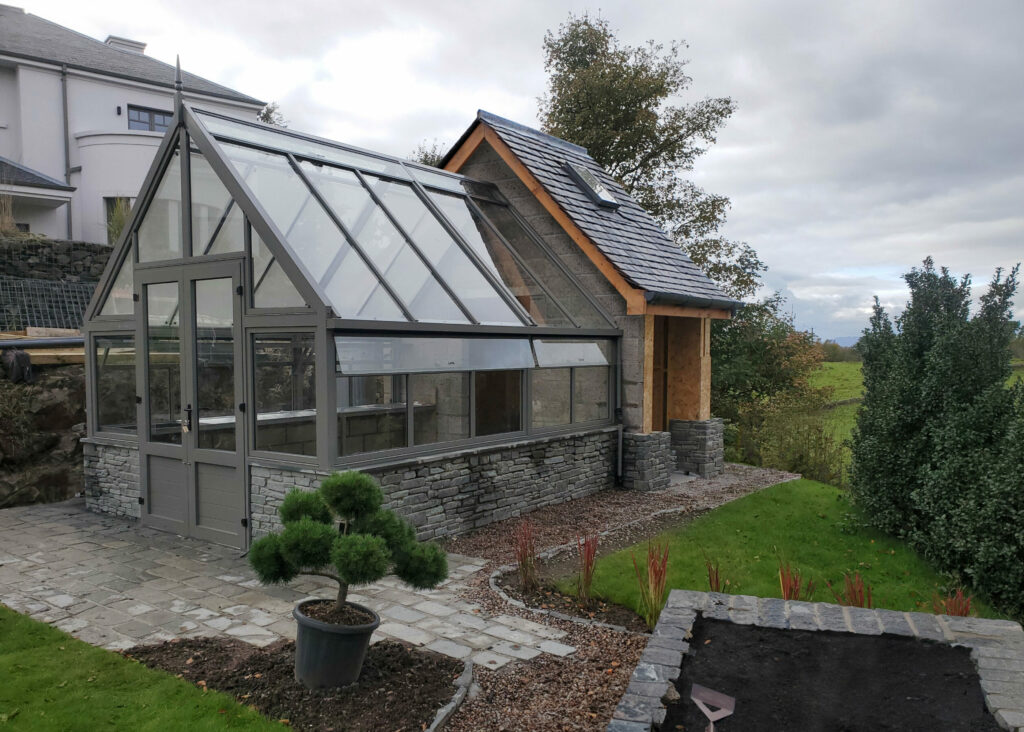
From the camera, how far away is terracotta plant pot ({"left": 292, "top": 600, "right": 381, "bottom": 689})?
4.27 m

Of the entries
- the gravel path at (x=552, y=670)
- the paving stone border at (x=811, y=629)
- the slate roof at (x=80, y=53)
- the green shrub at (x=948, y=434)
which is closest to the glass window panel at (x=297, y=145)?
the gravel path at (x=552, y=670)

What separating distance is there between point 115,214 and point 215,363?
11.9m

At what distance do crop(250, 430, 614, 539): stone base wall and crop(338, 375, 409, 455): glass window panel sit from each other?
0.29m

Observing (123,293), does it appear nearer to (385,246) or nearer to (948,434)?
(385,246)

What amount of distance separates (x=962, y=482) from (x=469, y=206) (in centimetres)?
710

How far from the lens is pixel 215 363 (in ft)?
25.4

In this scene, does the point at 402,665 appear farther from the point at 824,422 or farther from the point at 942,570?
the point at 824,422

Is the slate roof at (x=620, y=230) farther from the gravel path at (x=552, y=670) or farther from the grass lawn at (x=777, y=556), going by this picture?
the gravel path at (x=552, y=670)

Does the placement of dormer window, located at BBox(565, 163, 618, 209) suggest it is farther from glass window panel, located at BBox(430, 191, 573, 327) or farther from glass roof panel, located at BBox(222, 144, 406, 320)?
glass roof panel, located at BBox(222, 144, 406, 320)

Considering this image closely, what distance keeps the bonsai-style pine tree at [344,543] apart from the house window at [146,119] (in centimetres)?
2198

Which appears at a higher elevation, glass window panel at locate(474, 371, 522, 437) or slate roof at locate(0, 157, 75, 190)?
slate roof at locate(0, 157, 75, 190)

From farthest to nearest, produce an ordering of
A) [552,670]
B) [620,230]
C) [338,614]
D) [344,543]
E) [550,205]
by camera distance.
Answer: [620,230]
[550,205]
[552,670]
[338,614]
[344,543]

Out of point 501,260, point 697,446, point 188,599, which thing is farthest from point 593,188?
point 188,599

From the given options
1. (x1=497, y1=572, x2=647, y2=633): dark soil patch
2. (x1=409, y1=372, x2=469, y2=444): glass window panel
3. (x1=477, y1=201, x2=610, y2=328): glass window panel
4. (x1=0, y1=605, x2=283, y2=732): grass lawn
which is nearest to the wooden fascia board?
(x1=477, y1=201, x2=610, y2=328): glass window panel
